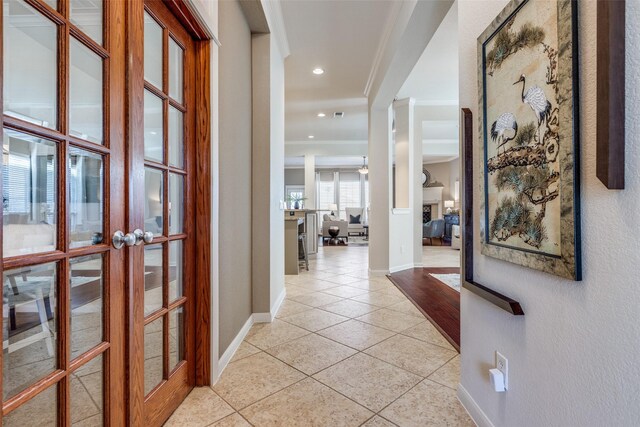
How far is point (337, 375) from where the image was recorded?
1867 mm

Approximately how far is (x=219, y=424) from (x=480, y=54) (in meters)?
1.99

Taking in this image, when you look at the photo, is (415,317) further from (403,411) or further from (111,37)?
(111,37)

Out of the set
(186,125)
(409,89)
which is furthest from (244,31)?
(409,89)

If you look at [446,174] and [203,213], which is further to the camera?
[446,174]

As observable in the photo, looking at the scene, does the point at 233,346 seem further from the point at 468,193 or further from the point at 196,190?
the point at 468,193

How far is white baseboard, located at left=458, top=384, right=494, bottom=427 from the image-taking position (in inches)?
53.6

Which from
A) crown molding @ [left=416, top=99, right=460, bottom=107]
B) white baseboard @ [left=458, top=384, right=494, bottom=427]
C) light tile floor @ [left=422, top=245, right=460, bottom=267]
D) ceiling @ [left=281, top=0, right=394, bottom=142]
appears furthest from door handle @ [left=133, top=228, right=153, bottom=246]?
crown molding @ [left=416, top=99, right=460, bottom=107]

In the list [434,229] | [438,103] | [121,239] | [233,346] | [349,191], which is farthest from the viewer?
[349,191]

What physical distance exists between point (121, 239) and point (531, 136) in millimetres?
1444

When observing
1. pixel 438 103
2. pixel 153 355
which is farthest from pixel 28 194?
pixel 438 103

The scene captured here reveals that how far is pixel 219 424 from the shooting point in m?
1.44

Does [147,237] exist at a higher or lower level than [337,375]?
higher

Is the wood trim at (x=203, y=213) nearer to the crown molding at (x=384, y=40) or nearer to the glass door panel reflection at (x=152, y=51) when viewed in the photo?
the glass door panel reflection at (x=152, y=51)

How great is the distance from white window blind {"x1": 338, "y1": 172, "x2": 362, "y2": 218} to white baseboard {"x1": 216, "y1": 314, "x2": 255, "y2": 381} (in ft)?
33.6
